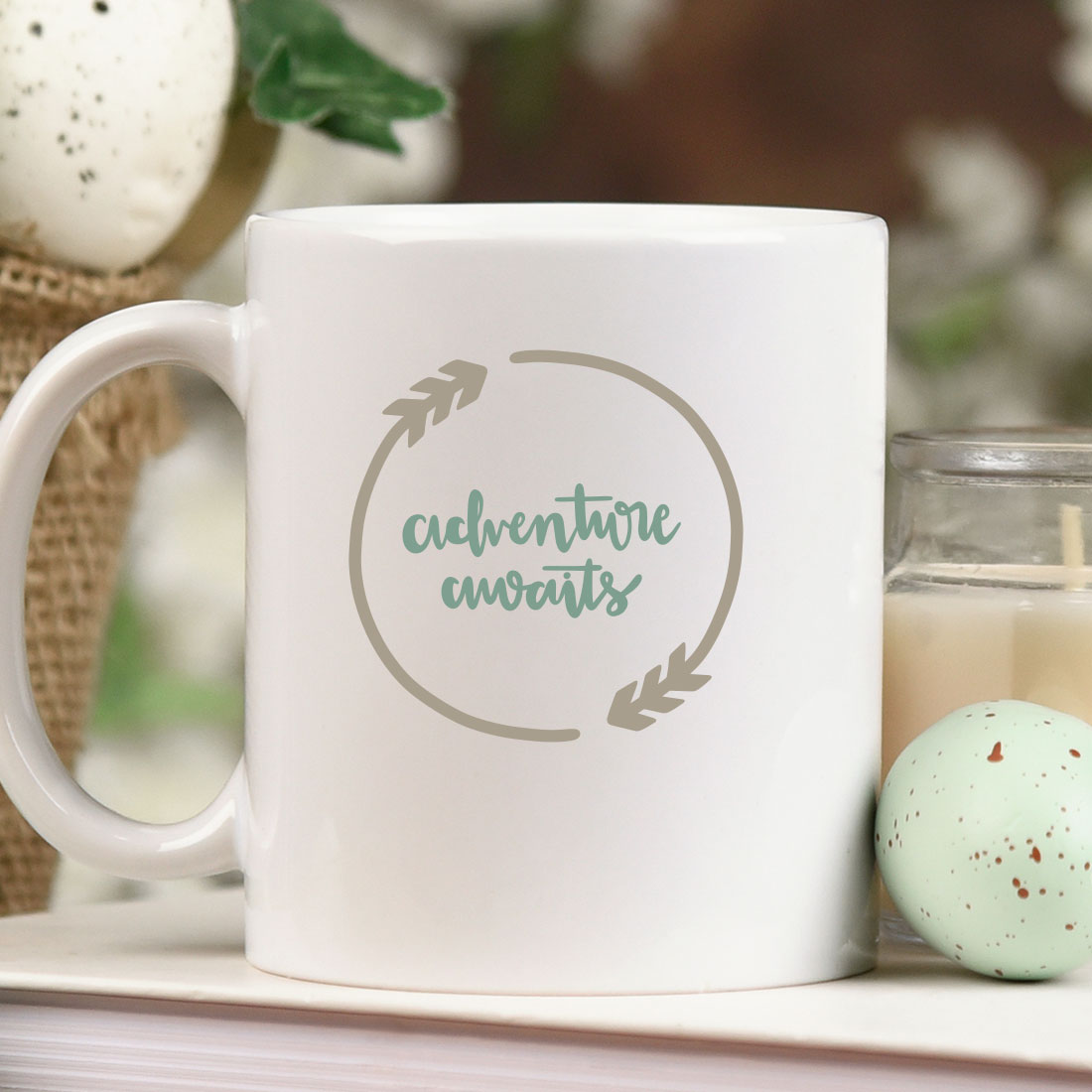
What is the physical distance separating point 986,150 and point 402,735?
0.54 metres

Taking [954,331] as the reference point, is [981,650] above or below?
below

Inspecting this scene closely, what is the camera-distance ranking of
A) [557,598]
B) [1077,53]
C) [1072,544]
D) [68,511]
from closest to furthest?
[557,598], [1072,544], [68,511], [1077,53]

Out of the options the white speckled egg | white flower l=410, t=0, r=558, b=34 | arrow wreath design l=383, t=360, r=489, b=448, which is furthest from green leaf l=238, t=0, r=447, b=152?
arrow wreath design l=383, t=360, r=489, b=448

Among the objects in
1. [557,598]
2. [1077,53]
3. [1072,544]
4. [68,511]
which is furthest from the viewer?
[1077,53]

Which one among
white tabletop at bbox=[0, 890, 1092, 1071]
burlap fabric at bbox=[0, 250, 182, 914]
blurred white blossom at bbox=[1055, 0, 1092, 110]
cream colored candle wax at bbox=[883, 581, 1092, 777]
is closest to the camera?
white tabletop at bbox=[0, 890, 1092, 1071]

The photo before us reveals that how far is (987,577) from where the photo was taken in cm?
54

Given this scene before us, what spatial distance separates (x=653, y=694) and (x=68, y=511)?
0.97 feet

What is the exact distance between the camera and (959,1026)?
1.35 feet

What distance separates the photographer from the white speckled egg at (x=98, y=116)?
59 cm

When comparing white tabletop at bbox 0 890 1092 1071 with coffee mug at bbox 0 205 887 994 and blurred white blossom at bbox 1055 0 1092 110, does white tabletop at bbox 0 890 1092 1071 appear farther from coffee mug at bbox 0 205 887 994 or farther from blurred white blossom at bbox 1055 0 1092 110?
blurred white blossom at bbox 1055 0 1092 110

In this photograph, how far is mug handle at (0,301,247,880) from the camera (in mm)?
478

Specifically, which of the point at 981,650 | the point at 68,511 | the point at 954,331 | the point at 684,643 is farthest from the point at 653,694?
the point at 954,331

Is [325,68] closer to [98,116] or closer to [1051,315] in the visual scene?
[98,116]

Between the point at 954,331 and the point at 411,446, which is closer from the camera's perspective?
the point at 411,446
